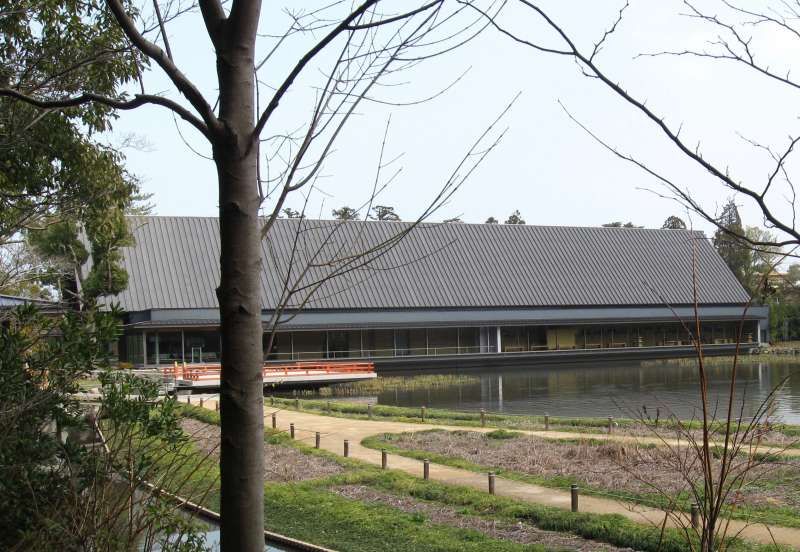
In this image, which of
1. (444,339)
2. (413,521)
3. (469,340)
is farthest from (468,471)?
(469,340)

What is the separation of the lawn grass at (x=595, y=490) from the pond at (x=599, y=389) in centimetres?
798

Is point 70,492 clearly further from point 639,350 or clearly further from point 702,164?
point 639,350

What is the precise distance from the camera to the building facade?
4709 cm

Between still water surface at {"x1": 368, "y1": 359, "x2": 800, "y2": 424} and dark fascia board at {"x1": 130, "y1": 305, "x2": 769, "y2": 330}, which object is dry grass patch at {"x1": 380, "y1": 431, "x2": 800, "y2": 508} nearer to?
still water surface at {"x1": 368, "y1": 359, "x2": 800, "y2": 424}

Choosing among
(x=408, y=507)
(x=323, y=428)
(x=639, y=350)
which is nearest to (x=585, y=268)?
(x=639, y=350)

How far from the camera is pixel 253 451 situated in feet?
9.03

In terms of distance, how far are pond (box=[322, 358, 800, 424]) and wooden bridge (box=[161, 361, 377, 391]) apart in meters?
2.34

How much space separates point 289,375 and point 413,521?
90.5ft

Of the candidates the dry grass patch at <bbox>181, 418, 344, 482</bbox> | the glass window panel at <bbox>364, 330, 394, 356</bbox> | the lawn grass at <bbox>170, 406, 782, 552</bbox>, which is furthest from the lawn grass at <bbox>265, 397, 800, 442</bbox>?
the glass window panel at <bbox>364, 330, 394, 356</bbox>

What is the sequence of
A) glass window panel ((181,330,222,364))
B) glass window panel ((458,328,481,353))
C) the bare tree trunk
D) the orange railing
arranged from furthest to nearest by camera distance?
1. glass window panel ((458,328,481,353))
2. glass window panel ((181,330,222,364))
3. the orange railing
4. the bare tree trunk

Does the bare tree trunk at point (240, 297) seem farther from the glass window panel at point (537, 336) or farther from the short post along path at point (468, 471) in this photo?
the glass window panel at point (537, 336)

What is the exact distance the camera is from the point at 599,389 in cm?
3528

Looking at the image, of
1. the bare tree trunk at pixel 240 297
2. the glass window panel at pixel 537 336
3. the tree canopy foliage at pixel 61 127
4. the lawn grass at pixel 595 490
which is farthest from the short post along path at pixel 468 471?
the glass window panel at pixel 537 336

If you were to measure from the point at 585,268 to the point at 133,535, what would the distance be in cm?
5624
